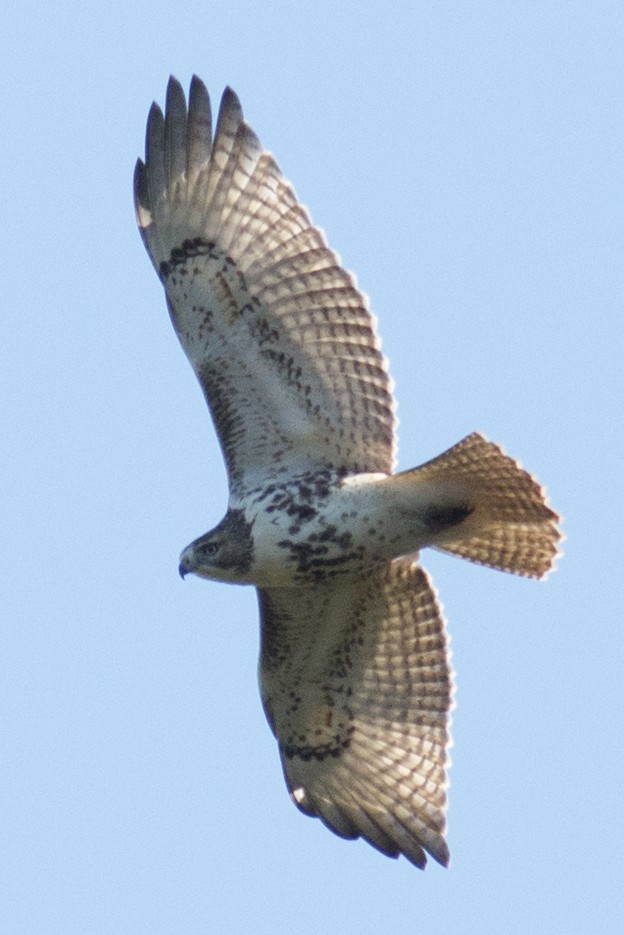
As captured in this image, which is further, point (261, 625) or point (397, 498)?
point (261, 625)

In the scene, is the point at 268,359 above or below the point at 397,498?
above

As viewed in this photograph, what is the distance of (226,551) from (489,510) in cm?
137

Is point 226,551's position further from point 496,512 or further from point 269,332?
point 496,512

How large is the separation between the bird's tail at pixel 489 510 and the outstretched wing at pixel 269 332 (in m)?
0.51

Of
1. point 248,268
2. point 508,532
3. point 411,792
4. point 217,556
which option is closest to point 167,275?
point 248,268

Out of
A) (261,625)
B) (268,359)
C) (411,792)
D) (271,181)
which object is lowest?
(411,792)

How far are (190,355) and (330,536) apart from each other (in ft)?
4.06

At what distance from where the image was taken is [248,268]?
12.0 m

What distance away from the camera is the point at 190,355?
12023 millimetres

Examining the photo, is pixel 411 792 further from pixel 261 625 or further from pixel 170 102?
pixel 170 102

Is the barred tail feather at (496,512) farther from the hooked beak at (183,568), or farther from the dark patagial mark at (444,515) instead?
the hooked beak at (183,568)

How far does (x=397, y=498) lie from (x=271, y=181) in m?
1.89

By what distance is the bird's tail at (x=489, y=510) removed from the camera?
1141 cm

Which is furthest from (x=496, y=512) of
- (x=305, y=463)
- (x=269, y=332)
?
(x=269, y=332)
